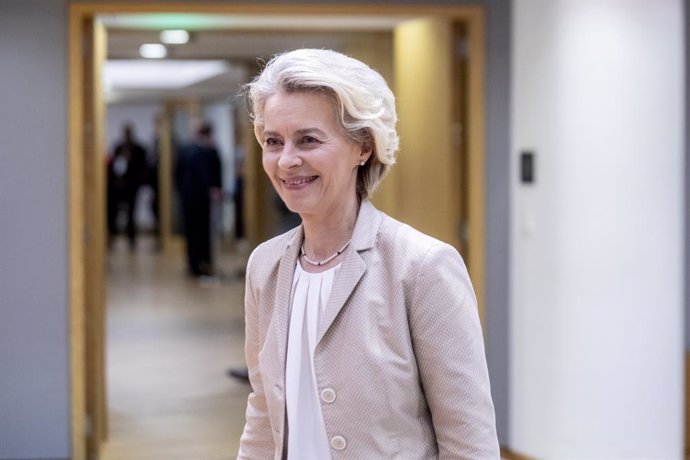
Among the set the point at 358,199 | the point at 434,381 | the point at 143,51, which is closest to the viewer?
the point at 434,381

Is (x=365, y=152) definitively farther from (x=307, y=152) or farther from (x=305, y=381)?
(x=305, y=381)

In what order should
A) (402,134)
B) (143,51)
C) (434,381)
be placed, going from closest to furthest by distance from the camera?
(434,381), (402,134), (143,51)

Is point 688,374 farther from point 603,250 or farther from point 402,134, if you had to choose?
point 402,134

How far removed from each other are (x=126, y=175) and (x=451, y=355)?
17.2 meters

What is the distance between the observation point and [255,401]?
200 centimetres

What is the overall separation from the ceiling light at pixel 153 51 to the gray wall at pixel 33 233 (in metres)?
3.92

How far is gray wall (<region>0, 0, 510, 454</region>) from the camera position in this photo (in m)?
5.19

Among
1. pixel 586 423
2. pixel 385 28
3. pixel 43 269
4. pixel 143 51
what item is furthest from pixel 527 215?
pixel 143 51

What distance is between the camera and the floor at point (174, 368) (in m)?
5.92

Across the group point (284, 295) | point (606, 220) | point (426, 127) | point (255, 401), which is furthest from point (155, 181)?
point (284, 295)

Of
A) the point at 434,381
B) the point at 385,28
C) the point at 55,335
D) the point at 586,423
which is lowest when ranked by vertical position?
the point at 586,423

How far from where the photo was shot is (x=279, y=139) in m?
1.80

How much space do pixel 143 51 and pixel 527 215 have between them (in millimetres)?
5313

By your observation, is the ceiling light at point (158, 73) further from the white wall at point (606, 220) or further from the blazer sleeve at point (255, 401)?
the blazer sleeve at point (255, 401)
